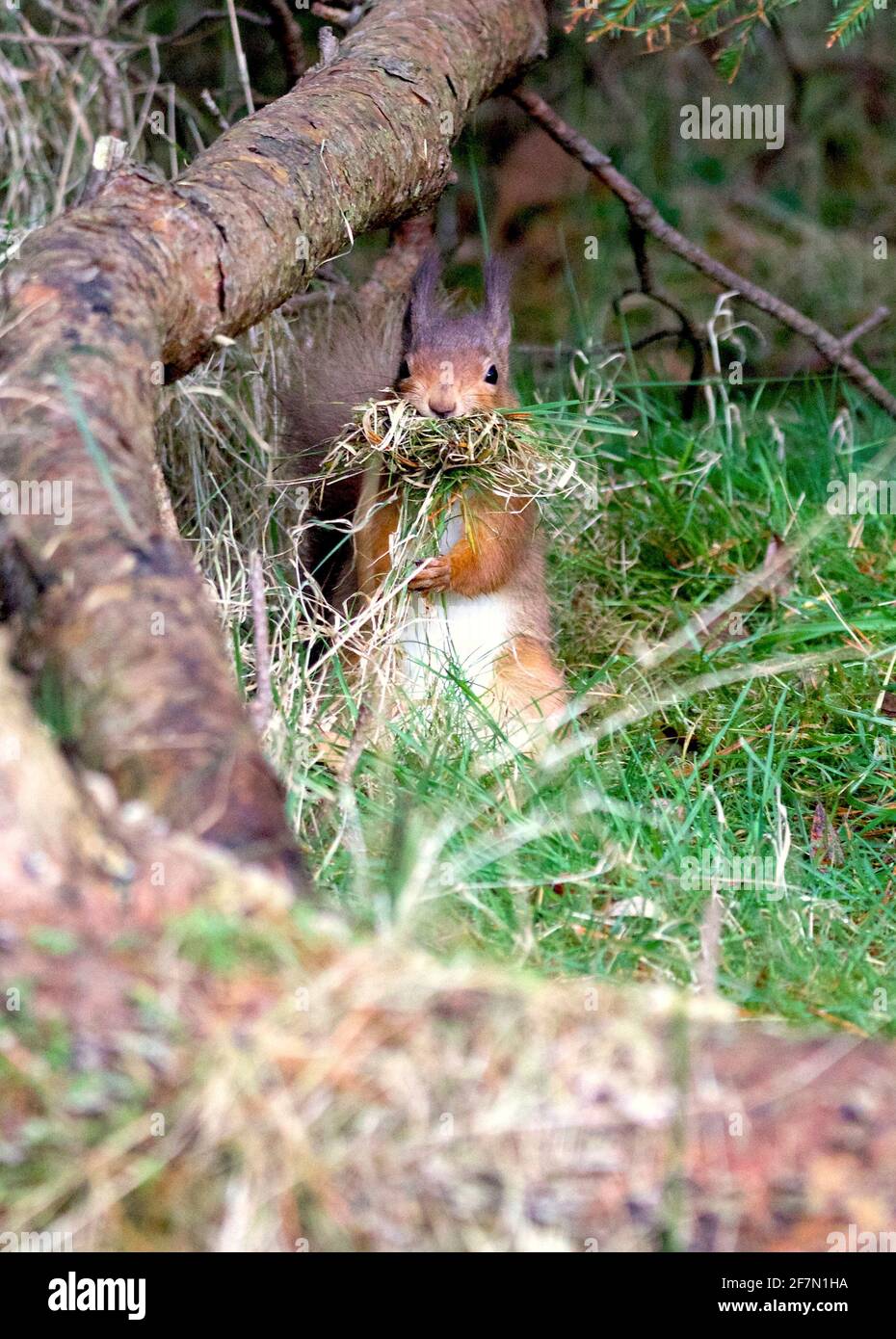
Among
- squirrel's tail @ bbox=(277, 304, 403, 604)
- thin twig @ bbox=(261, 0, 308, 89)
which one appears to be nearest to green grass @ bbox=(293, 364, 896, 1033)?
squirrel's tail @ bbox=(277, 304, 403, 604)

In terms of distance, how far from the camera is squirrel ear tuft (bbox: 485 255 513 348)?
3.75 meters

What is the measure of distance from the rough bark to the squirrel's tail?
414 millimetres

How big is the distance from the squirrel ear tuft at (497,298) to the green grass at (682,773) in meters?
0.47

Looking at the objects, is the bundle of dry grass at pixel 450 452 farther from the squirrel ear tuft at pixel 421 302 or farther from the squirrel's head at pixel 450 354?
the squirrel ear tuft at pixel 421 302

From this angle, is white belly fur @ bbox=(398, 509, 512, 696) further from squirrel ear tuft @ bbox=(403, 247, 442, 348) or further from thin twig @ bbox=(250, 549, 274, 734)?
thin twig @ bbox=(250, 549, 274, 734)

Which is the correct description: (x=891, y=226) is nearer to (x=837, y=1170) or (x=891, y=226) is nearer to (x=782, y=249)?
(x=782, y=249)

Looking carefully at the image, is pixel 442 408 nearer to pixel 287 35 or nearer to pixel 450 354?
pixel 450 354

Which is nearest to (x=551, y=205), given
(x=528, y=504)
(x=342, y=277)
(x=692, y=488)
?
(x=342, y=277)

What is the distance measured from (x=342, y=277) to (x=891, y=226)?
10.2ft

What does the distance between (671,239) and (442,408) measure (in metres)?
1.42

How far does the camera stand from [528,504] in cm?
357

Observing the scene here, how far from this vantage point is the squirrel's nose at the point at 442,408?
3293 mm

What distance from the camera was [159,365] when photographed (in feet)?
7.87

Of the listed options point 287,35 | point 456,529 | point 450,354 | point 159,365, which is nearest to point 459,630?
point 456,529
